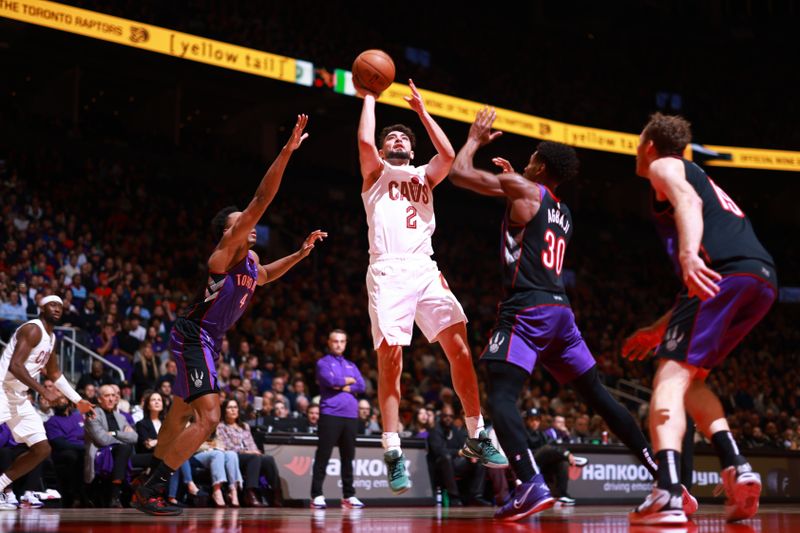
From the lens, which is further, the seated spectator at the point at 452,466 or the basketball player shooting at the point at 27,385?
the seated spectator at the point at 452,466

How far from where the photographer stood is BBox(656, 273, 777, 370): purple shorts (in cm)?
455

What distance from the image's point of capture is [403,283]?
6.48 m

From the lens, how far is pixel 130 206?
2009 cm

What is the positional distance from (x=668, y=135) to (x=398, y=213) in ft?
7.66

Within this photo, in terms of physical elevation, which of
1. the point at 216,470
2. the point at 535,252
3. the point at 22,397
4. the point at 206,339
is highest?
the point at 535,252

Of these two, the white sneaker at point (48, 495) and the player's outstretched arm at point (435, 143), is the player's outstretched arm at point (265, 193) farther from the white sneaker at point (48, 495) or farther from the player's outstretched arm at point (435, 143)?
the white sneaker at point (48, 495)

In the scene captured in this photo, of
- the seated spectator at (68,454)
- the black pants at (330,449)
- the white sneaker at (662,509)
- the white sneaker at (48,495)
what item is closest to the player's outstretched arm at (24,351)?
the white sneaker at (48,495)

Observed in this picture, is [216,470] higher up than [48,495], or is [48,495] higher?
[216,470]

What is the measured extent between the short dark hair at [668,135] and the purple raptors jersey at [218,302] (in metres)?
3.47

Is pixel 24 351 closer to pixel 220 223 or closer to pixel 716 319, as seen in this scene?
pixel 220 223

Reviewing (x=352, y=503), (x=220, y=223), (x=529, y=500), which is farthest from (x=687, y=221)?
(x=352, y=503)

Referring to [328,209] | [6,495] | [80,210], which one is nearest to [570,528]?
[6,495]

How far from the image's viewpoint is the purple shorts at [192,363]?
6762 mm

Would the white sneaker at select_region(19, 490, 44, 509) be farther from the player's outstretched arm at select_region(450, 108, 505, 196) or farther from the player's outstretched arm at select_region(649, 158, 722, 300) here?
the player's outstretched arm at select_region(649, 158, 722, 300)
